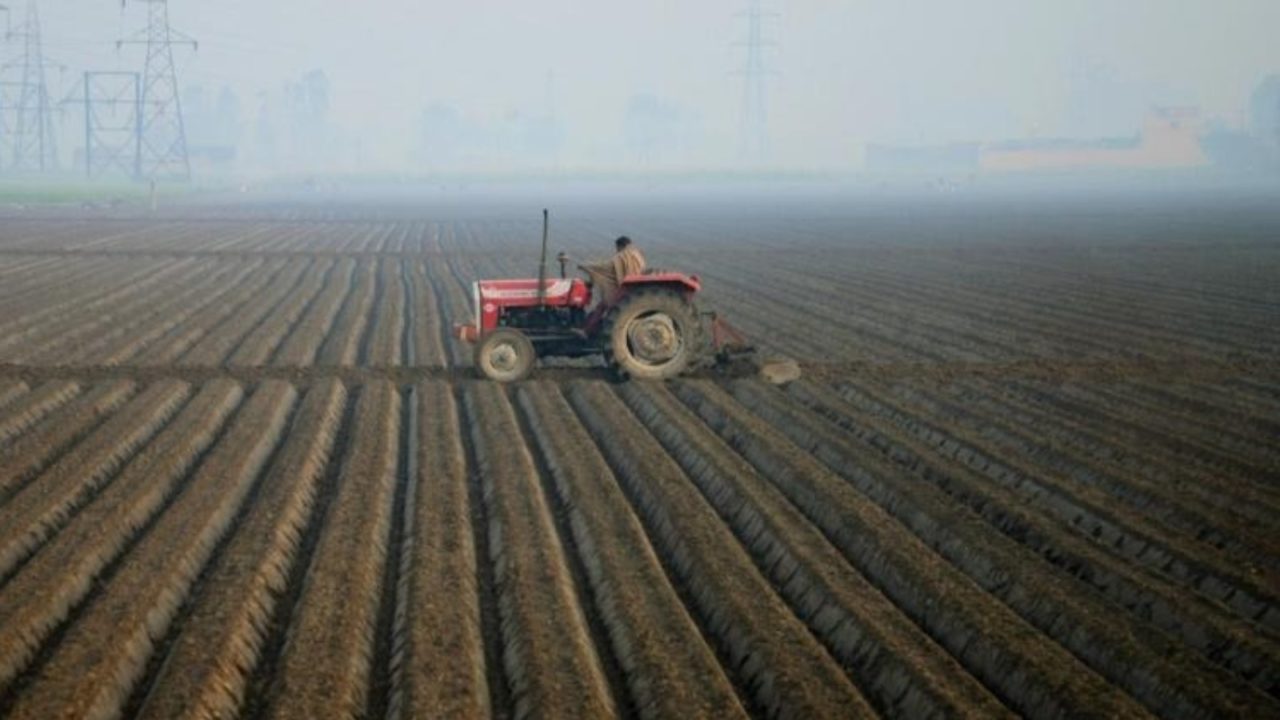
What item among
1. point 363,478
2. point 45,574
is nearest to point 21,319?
point 363,478

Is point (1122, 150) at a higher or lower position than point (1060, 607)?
higher

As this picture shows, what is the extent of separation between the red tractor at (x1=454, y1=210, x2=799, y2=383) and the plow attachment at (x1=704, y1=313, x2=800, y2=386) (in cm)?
1

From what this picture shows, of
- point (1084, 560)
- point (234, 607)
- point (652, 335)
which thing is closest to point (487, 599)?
point (234, 607)

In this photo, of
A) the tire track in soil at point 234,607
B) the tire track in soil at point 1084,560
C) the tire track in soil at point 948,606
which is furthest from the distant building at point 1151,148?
the tire track in soil at point 234,607

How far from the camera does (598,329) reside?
48.1 ft

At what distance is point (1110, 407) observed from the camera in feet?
44.2

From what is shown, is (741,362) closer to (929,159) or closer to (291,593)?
(291,593)

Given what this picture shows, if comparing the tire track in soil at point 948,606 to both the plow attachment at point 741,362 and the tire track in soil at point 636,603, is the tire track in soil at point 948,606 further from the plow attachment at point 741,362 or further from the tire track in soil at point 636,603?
the plow attachment at point 741,362

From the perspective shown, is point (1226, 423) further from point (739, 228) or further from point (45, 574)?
point (739, 228)

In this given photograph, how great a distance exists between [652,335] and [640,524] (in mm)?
5293

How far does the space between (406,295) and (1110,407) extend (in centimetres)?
1453

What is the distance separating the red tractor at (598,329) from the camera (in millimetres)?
14273

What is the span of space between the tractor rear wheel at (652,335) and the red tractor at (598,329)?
0.04 feet

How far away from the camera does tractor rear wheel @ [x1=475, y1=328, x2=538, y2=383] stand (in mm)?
14672
